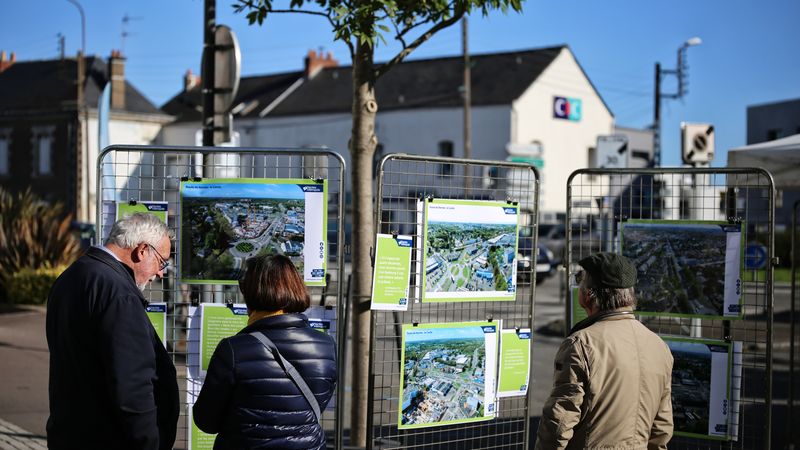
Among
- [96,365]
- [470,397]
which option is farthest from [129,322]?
[470,397]

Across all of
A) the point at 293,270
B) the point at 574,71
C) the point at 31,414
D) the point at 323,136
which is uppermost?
the point at 574,71

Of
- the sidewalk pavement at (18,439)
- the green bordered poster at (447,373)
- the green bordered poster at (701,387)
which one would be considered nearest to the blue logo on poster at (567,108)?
the sidewalk pavement at (18,439)

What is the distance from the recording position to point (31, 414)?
862cm

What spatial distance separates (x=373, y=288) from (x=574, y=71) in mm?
47807

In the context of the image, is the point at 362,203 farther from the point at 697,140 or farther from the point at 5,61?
the point at 5,61

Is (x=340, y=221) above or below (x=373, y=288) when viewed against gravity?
above

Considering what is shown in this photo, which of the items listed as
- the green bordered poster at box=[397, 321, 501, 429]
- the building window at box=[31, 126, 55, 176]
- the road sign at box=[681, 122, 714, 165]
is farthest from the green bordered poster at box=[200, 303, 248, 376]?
the building window at box=[31, 126, 55, 176]

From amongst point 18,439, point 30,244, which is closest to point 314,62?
point 30,244

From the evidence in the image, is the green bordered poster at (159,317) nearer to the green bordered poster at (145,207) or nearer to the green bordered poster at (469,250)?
the green bordered poster at (145,207)

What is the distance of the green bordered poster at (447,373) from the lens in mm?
5070

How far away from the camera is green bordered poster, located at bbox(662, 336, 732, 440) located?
541cm

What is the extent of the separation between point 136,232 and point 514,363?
2.59m

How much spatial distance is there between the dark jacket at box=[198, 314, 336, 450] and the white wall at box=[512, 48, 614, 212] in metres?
41.6

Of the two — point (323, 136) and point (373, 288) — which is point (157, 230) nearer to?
point (373, 288)
